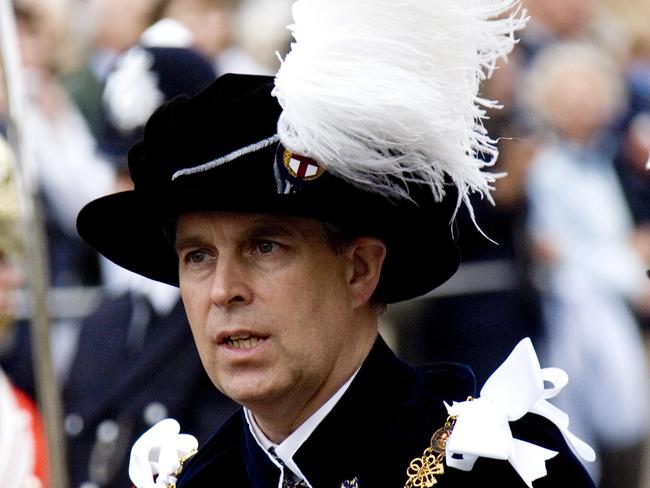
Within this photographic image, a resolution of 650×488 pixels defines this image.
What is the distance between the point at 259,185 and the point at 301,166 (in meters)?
0.10

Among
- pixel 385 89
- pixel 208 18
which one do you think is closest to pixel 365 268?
pixel 385 89

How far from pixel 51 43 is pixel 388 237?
4.49 meters

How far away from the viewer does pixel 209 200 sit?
11.3ft

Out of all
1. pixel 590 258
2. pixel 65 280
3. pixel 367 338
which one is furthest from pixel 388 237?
pixel 65 280

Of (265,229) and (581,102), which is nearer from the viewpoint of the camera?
(265,229)

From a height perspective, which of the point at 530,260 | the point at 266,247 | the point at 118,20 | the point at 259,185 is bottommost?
the point at 530,260

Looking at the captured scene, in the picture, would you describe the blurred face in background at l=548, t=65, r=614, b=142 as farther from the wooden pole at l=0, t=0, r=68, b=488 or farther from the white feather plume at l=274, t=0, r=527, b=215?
the white feather plume at l=274, t=0, r=527, b=215

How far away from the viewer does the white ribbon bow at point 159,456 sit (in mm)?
3885

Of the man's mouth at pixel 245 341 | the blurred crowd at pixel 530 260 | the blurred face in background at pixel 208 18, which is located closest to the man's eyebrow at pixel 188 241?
the man's mouth at pixel 245 341

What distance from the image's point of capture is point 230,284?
3418 mm

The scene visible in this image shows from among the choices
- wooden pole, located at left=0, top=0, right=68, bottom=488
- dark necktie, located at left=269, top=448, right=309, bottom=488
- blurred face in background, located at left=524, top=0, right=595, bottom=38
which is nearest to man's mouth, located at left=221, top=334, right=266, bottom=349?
dark necktie, located at left=269, top=448, right=309, bottom=488

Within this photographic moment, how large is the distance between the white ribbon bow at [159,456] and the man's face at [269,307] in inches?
19.1

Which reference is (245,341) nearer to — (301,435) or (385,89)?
(301,435)

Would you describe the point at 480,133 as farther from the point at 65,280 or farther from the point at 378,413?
the point at 65,280
